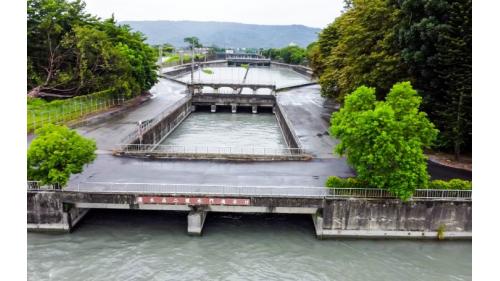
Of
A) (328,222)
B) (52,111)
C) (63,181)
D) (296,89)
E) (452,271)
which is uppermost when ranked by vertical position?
(296,89)

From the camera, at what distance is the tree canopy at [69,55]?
1858 inches

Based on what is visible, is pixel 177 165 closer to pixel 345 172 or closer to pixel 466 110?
pixel 345 172

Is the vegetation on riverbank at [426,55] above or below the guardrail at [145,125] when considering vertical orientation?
above

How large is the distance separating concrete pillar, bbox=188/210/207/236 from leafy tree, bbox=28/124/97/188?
7467mm

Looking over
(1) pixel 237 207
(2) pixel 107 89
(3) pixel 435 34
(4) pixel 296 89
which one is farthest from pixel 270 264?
(4) pixel 296 89

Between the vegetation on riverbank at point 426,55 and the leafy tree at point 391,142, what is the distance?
725cm

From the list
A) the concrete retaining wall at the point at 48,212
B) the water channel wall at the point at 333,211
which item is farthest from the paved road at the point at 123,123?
the water channel wall at the point at 333,211

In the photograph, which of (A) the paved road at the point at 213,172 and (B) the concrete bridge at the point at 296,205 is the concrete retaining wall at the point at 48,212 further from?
(A) the paved road at the point at 213,172

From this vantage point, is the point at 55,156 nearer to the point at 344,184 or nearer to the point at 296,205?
the point at 296,205

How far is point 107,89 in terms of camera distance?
55.2m

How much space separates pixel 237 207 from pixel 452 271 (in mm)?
12908

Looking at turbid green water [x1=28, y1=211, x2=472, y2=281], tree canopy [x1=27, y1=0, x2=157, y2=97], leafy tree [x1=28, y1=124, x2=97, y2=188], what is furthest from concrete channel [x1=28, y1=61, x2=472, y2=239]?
tree canopy [x1=27, y1=0, x2=157, y2=97]

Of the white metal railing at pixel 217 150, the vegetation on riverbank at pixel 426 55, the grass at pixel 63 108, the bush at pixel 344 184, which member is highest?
the vegetation on riverbank at pixel 426 55

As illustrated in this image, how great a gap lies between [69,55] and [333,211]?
39.7m
